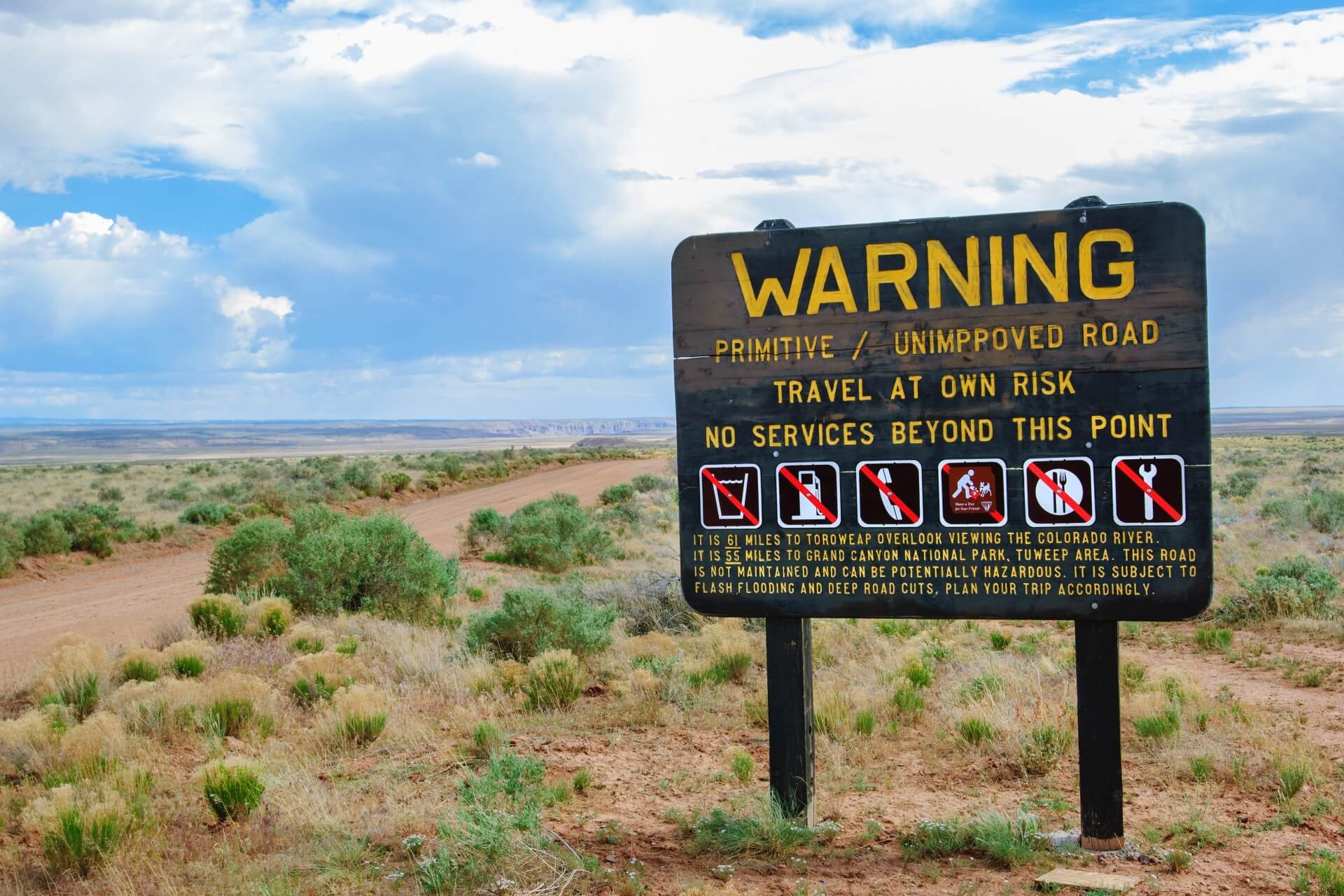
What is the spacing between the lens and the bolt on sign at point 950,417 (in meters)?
4.88

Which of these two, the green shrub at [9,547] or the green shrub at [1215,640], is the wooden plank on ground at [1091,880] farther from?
the green shrub at [9,547]

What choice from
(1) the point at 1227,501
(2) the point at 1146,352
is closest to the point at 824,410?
(2) the point at 1146,352

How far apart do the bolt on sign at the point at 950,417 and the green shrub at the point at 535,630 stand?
4706 millimetres

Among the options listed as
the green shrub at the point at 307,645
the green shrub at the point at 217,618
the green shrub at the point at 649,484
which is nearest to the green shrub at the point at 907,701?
the green shrub at the point at 307,645

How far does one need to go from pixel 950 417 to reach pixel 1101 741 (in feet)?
5.90

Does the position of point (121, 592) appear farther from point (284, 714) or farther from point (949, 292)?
Result: point (949, 292)

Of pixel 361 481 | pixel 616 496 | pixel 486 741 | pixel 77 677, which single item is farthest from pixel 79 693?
pixel 361 481

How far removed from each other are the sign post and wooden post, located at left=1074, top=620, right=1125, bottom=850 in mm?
10

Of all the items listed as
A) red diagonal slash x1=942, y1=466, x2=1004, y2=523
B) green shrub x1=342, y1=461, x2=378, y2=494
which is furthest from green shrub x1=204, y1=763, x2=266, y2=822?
green shrub x1=342, y1=461, x2=378, y2=494

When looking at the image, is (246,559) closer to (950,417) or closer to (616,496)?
(950,417)

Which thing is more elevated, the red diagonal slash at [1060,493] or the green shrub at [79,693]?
the red diagonal slash at [1060,493]

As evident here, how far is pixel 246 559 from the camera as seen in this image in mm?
14539

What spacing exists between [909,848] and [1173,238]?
328 cm

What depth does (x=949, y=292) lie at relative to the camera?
5.14 metres
